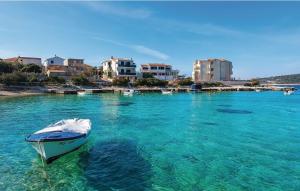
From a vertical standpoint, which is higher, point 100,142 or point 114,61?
point 114,61

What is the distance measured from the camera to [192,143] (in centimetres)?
2120

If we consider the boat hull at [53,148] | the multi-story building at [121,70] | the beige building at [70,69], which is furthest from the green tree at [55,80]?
the boat hull at [53,148]

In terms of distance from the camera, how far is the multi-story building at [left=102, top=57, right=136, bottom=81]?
11200cm

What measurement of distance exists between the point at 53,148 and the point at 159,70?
11277cm

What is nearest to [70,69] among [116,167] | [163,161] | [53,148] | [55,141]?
[53,148]

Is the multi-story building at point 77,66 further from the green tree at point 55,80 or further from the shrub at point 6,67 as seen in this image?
the shrub at point 6,67

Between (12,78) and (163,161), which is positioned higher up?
(12,78)

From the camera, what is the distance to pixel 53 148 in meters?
15.4

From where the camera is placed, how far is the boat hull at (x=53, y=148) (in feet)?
49.1

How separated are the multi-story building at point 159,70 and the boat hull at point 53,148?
107737 millimetres

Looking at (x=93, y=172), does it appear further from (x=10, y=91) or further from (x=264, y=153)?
(x=10, y=91)

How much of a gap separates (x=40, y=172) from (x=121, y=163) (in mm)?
4389

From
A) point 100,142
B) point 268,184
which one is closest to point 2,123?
point 100,142

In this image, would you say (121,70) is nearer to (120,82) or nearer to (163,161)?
(120,82)
